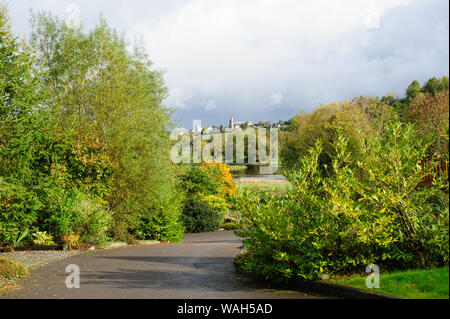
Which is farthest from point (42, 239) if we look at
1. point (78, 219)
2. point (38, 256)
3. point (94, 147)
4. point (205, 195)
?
point (205, 195)

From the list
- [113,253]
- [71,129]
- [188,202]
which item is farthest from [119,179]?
[188,202]

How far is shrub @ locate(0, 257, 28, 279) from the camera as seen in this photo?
32.9ft

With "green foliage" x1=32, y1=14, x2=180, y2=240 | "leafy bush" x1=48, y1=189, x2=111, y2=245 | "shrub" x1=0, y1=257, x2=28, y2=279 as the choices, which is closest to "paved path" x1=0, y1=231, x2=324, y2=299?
"shrub" x1=0, y1=257, x2=28, y2=279

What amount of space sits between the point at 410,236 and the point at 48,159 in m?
13.8

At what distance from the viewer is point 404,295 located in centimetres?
681

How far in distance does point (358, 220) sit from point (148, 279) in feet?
16.7

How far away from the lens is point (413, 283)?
7.16 meters

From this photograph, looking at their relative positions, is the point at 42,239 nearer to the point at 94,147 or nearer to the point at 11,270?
the point at 94,147

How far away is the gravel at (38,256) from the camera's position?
1253 centimetres

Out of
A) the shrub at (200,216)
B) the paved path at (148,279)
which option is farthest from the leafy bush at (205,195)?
the paved path at (148,279)

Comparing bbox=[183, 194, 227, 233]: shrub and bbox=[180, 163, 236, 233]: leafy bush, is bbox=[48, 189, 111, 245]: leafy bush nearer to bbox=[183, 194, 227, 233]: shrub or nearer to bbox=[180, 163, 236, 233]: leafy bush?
bbox=[183, 194, 227, 233]: shrub

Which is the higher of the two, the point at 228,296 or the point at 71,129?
the point at 71,129

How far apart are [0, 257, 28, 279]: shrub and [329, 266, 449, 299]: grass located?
757cm

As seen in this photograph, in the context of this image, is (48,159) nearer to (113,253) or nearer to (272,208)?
(113,253)
